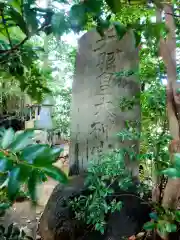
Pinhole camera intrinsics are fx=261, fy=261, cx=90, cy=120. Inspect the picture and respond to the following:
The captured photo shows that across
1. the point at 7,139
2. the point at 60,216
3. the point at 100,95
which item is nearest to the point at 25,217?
the point at 60,216

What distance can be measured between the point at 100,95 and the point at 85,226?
97cm

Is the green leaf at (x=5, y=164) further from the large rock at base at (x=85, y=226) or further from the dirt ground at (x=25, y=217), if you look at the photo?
the dirt ground at (x=25, y=217)

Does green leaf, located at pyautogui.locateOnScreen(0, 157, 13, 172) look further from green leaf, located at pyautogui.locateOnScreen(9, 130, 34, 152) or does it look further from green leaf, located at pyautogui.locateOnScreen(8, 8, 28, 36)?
green leaf, located at pyautogui.locateOnScreen(8, 8, 28, 36)

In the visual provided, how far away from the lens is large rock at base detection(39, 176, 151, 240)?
1762 millimetres

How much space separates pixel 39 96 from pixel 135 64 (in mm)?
1326

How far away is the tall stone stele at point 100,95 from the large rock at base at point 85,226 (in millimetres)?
253

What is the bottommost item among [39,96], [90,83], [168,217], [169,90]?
[168,217]

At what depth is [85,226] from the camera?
69.5 inches

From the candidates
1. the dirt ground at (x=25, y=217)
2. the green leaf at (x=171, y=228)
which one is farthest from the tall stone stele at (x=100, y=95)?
the green leaf at (x=171, y=228)

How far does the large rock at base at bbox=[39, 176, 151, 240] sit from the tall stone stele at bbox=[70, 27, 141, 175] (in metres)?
0.25

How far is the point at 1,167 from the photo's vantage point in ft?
1.16

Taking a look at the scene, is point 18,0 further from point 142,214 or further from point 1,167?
point 142,214

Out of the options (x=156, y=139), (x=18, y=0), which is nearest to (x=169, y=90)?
(x=156, y=139)

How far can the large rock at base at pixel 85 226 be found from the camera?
5.78 feet
